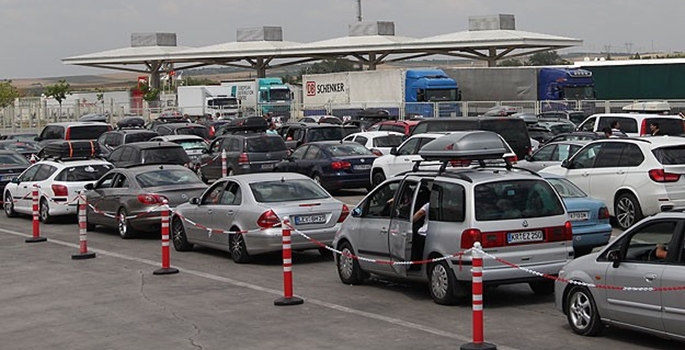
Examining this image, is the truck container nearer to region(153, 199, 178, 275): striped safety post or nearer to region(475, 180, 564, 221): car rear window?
region(153, 199, 178, 275): striped safety post

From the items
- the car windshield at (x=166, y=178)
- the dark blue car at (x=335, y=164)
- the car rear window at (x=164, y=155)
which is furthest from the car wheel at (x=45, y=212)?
the dark blue car at (x=335, y=164)

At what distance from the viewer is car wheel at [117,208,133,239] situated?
22.1 meters

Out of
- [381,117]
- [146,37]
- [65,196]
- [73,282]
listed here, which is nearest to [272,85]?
[381,117]

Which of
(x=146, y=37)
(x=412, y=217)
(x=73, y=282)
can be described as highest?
(x=146, y=37)

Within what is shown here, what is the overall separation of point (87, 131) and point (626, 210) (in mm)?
25984

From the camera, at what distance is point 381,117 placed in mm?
50156

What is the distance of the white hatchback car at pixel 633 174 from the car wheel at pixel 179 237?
751 centimetres

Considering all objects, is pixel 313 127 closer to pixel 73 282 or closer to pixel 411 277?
pixel 73 282

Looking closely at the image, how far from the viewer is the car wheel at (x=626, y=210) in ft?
66.3

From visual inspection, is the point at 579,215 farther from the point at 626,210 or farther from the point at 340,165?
the point at 340,165

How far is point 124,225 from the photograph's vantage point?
2217 centimetres

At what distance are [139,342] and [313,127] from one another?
24008mm

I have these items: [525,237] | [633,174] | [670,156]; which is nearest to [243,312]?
[525,237]

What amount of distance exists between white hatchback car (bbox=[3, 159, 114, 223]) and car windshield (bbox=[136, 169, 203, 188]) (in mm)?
3589
